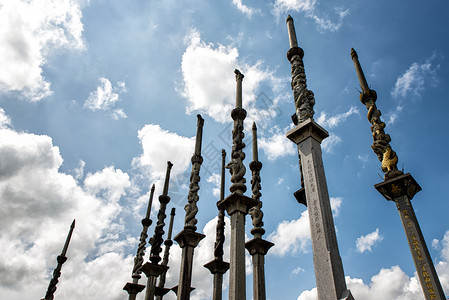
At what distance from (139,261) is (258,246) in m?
12.3

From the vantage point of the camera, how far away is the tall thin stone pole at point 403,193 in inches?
343

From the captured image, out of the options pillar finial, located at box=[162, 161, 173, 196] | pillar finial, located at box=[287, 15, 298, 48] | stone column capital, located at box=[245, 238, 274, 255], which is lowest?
stone column capital, located at box=[245, 238, 274, 255]

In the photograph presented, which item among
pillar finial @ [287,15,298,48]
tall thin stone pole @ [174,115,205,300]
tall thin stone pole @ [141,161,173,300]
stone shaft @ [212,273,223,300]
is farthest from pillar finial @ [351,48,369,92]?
tall thin stone pole @ [141,161,173,300]

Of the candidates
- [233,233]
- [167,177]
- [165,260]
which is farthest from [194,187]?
[165,260]

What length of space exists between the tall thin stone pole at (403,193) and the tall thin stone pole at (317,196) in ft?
13.1

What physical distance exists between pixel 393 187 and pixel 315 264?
5.62 meters

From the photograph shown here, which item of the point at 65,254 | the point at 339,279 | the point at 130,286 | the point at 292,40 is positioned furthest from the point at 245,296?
the point at 65,254

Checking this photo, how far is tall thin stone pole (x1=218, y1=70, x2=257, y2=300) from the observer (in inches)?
374

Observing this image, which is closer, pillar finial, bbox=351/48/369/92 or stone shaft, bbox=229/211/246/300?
stone shaft, bbox=229/211/246/300

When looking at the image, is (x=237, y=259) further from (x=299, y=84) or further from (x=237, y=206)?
(x=299, y=84)

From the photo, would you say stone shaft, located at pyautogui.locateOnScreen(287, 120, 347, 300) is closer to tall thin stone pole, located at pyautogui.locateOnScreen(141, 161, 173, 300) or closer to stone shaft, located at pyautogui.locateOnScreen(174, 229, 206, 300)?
stone shaft, located at pyautogui.locateOnScreen(174, 229, 206, 300)

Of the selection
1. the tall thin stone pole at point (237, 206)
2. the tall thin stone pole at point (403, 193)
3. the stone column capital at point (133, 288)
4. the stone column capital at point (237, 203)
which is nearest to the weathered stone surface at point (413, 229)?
the tall thin stone pole at point (403, 193)

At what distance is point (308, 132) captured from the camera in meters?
8.01

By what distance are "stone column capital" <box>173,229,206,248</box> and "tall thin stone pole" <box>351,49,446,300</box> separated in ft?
24.4
